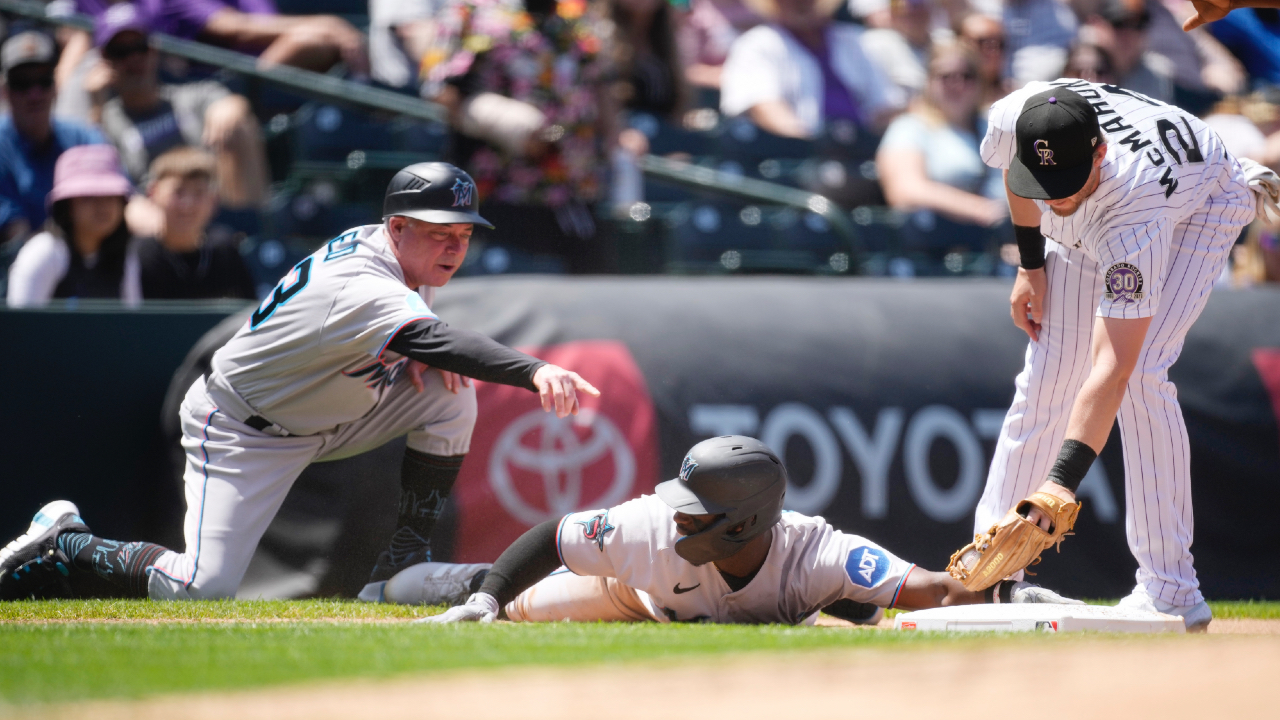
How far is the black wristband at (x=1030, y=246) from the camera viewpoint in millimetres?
4150

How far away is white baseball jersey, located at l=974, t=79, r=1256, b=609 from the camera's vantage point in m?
3.75

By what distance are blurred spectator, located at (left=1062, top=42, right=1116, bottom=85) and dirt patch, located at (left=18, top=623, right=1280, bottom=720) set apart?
5.53 meters

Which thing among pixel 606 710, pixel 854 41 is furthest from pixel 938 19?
pixel 606 710

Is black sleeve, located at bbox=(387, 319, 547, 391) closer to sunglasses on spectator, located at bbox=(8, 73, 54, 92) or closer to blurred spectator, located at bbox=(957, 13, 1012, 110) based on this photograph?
sunglasses on spectator, located at bbox=(8, 73, 54, 92)

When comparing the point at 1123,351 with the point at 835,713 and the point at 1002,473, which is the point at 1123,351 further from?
the point at 835,713

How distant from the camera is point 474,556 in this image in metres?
5.08

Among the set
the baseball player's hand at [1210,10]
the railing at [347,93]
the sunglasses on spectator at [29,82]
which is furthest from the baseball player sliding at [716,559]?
the sunglasses on spectator at [29,82]

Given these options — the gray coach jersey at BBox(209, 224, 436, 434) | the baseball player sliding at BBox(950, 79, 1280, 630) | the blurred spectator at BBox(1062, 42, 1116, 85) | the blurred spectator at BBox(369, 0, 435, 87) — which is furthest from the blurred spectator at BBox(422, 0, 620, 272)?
the blurred spectator at BBox(1062, 42, 1116, 85)

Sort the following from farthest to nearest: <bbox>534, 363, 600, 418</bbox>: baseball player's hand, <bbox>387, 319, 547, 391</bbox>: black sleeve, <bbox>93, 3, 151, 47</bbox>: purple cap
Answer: <bbox>93, 3, 151, 47</bbox>: purple cap → <bbox>387, 319, 547, 391</bbox>: black sleeve → <bbox>534, 363, 600, 418</bbox>: baseball player's hand

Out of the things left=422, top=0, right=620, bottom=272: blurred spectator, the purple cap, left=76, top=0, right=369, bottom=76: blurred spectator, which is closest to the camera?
left=422, top=0, right=620, bottom=272: blurred spectator

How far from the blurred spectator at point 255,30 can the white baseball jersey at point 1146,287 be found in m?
4.96

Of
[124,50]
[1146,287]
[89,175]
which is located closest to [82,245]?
[89,175]

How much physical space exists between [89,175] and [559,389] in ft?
10.0

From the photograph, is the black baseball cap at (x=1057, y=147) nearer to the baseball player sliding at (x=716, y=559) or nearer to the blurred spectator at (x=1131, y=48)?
the baseball player sliding at (x=716, y=559)
